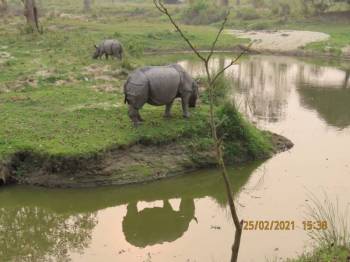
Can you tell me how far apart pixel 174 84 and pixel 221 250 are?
14.1 ft

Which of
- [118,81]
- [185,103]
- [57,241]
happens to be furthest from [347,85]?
[57,241]

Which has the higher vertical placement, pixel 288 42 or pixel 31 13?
pixel 31 13

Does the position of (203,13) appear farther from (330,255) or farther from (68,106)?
(330,255)

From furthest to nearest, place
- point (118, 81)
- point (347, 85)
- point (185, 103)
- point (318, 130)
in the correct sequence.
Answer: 1. point (347, 85)
2. point (118, 81)
3. point (318, 130)
4. point (185, 103)

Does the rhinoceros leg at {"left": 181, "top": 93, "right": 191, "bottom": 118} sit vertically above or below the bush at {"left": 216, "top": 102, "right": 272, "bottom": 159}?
above

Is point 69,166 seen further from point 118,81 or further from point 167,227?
point 118,81

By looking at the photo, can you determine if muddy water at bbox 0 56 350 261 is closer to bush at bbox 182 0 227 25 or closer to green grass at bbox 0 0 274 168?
green grass at bbox 0 0 274 168

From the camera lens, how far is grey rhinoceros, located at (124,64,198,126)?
10688 millimetres

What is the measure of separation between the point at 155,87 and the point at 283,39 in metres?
22.0

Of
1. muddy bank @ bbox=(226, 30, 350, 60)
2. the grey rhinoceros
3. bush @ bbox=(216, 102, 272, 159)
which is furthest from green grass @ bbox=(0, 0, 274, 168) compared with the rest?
muddy bank @ bbox=(226, 30, 350, 60)

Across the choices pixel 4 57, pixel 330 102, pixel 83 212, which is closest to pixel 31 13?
pixel 4 57

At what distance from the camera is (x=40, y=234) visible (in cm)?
860

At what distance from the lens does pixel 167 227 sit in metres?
8.91

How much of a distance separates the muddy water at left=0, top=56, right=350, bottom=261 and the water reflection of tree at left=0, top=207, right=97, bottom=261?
0.02m
